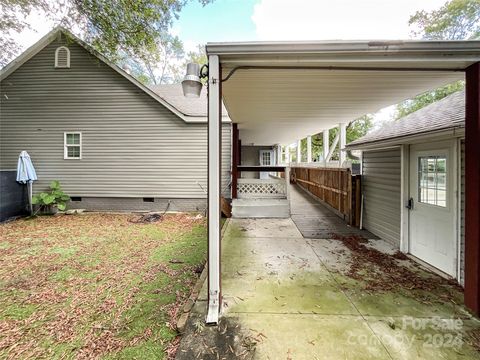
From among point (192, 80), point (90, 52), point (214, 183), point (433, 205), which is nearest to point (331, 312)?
point (214, 183)

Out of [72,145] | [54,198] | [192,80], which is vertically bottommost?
[54,198]

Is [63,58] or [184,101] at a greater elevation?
[63,58]

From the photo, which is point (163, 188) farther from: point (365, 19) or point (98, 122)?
point (365, 19)

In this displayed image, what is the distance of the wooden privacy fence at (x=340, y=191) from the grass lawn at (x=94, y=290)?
15.1 feet

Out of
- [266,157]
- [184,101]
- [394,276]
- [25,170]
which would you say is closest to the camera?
[394,276]

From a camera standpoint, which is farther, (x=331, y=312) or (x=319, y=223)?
(x=319, y=223)

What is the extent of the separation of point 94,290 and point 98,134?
7.49m

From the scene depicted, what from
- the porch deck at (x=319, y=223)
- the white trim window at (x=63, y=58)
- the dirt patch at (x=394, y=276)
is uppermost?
the white trim window at (x=63, y=58)

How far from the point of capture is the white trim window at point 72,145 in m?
9.30

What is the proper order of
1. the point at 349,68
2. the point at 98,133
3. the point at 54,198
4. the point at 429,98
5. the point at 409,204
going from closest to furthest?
the point at 349,68 → the point at 409,204 → the point at 54,198 → the point at 98,133 → the point at 429,98

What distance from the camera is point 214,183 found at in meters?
2.79

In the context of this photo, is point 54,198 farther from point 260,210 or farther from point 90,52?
point 260,210

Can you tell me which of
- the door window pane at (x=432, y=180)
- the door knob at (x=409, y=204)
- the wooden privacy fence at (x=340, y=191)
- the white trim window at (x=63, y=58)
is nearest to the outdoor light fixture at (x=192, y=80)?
the door window pane at (x=432, y=180)

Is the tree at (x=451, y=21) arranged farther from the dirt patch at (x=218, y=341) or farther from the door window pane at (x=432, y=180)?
the dirt patch at (x=218, y=341)
